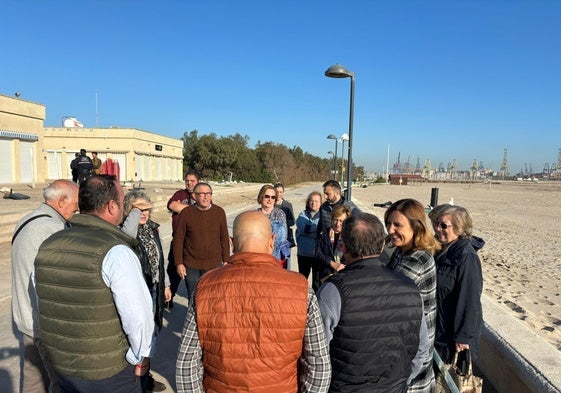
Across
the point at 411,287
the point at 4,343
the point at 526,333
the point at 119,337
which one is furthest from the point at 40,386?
the point at 526,333

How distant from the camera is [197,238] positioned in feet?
13.7

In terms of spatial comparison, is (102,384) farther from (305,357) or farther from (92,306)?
(305,357)

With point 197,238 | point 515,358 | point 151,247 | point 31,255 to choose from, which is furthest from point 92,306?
point 515,358

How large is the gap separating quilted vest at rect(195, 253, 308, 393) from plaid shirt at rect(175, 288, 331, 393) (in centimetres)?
4

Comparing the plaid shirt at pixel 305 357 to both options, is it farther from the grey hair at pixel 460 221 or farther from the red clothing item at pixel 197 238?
the red clothing item at pixel 197 238

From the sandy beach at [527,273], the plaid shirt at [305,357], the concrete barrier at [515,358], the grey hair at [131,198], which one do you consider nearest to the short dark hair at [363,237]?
the plaid shirt at [305,357]

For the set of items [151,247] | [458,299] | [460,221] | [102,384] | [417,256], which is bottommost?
[102,384]

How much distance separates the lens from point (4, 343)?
394 cm

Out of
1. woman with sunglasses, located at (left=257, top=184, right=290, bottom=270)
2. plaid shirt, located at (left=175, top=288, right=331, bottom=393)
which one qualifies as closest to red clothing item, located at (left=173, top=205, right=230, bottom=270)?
woman with sunglasses, located at (left=257, top=184, right=290, bottom=270)

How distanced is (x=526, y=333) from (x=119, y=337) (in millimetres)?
3401

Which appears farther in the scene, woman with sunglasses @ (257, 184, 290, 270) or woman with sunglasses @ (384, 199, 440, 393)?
woman with sunglasses @ (257, 184, 290, 270)

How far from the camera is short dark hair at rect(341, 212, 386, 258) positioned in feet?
6.28

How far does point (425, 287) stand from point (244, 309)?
1.25 m

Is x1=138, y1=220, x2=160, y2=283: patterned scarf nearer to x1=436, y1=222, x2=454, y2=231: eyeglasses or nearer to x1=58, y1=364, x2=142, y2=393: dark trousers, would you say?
x1=58, y1=364, x2=142, y2=393: dark trousers
